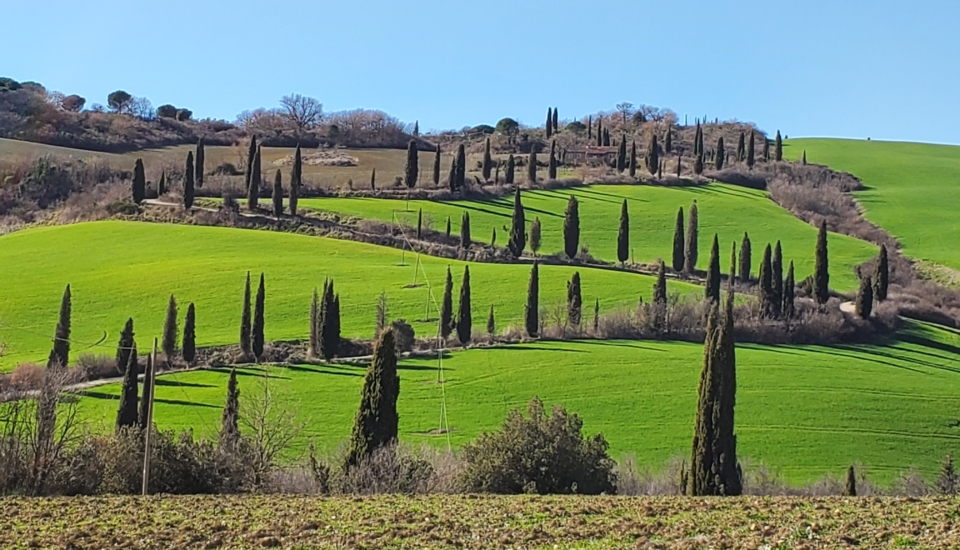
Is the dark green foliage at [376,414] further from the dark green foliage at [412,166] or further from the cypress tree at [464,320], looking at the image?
the dark green foliage at [412,166]

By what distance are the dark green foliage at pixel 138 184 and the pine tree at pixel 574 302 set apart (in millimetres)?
56152

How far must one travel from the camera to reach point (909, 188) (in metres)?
157

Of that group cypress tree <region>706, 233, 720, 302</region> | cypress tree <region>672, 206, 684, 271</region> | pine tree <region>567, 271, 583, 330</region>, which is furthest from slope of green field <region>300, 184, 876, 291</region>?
pine tree <region>567, 271, 583, 330</region>

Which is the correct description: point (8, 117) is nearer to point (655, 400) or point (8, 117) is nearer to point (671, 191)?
point (671, 191)

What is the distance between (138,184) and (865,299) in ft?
256

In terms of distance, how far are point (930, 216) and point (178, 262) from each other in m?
93.1

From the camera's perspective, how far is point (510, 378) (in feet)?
232

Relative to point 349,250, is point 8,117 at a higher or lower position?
higher

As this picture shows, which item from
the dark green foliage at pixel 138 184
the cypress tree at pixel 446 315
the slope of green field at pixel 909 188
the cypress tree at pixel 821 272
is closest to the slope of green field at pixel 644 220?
the cypress tree at pixel 821 272

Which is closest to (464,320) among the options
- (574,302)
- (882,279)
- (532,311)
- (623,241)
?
(532,311)

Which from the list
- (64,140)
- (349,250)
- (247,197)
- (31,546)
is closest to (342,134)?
(64,140)

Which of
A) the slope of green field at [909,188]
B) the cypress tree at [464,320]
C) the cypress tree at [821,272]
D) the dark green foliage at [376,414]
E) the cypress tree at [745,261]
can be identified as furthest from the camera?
the slope of green field at [909,188]

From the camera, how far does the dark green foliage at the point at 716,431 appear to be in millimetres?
42688

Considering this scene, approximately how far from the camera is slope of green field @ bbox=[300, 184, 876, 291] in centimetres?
11400
